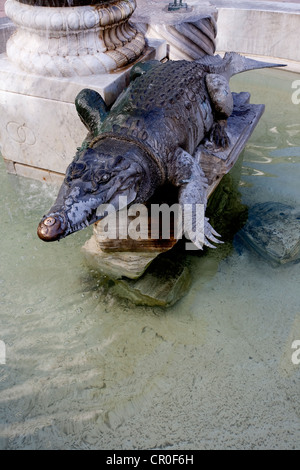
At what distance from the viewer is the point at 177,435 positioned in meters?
2.31

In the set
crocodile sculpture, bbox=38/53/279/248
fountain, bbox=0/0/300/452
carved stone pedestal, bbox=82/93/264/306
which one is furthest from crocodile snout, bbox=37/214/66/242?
fountain, bbox=0/0/300/452

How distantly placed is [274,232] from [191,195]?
1.01m

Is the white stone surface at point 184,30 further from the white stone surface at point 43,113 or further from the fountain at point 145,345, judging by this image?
the fountain at point 145,345

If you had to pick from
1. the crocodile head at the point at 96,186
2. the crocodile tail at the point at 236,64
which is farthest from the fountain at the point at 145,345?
the crocodile tail at the point at 236,64

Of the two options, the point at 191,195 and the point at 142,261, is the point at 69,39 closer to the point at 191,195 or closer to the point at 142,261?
the point at 191,195

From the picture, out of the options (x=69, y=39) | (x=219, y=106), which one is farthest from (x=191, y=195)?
(x=69, y=39)

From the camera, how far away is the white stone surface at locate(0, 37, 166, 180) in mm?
3393

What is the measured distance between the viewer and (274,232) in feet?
11.5

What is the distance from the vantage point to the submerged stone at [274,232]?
3.34 metres

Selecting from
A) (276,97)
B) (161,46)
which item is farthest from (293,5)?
(161,46)

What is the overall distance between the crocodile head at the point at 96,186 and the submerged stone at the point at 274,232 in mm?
1196

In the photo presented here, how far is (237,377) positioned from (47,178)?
247 centimetres

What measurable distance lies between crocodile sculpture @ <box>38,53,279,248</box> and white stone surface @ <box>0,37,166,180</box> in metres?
0.19

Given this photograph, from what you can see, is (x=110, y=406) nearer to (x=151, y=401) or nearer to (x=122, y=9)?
(x=151, y=401)
